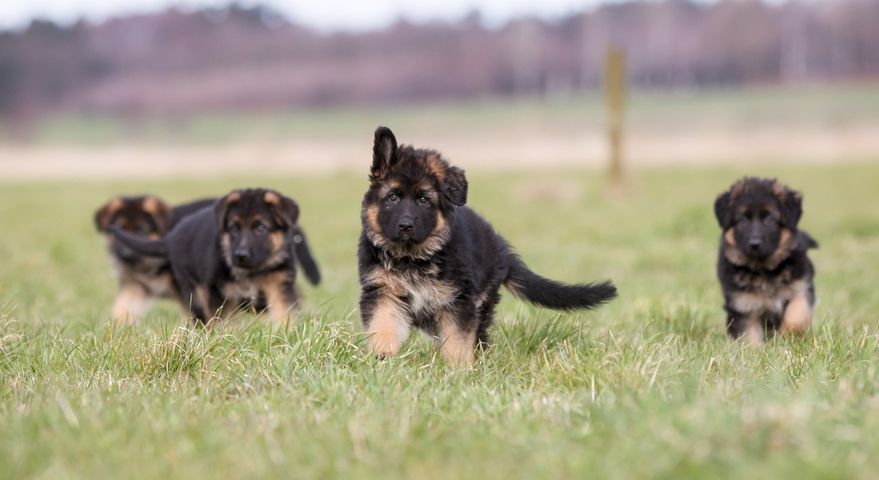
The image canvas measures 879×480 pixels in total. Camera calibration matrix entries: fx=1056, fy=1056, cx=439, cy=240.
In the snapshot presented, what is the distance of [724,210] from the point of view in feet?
21.0

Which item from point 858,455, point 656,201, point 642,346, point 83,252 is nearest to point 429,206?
point 642,346

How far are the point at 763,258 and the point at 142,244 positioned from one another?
13.3 ft

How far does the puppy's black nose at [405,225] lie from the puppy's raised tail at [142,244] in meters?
2.79

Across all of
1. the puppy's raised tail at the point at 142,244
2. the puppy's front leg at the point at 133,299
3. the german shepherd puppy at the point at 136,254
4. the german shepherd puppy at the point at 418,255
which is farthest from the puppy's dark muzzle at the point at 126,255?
the german shepherd puppy at the point at 418,255

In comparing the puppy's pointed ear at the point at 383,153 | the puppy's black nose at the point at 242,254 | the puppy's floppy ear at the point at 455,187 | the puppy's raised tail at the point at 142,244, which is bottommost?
the puppy's raised tail at the point at 142,244

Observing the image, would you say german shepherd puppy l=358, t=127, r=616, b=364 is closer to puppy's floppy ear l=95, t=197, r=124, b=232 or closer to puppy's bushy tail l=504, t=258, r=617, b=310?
puppy's bushy tail l=504, t=258, r=617, b=310

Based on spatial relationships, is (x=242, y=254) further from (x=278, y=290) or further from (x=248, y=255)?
(x=278, y=290)

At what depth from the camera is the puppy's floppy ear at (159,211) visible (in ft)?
26.4

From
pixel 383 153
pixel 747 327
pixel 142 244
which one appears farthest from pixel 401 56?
pixel 383 153

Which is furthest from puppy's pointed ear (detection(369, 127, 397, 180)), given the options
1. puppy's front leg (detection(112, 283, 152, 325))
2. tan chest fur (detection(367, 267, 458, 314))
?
puppy's front leg (detection(112, 283, 152, 325))

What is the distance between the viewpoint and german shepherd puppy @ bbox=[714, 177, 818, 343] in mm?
6090

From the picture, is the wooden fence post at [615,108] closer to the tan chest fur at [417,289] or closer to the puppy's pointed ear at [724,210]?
the puppy's pointed ear at [724,210]

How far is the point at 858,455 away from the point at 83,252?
10647mm

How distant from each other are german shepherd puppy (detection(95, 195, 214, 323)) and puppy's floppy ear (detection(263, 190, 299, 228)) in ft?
4.64
